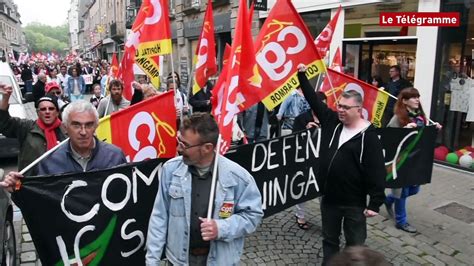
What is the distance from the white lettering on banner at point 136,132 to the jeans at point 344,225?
176 cm

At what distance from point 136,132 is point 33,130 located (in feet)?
3.03

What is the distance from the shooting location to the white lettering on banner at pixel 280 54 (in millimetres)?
4719

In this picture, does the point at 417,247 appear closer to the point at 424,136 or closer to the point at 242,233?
the point at 424,136

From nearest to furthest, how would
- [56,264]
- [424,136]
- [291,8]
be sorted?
[56,264] → [291,8] → [424,136]

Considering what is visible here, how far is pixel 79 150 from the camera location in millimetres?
3119

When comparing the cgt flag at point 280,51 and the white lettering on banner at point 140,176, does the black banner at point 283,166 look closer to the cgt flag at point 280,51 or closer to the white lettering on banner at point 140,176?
→ the cgt flag at point 280,51

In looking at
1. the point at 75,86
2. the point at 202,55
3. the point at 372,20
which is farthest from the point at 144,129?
the point at 75,86

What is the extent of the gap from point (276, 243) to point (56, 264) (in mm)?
2649

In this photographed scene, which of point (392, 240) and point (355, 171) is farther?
point (392, 240)

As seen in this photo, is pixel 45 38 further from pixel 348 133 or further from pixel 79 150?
pixel 348 133

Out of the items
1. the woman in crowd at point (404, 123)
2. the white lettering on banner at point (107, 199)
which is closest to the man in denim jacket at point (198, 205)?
the white lettering on banner at point (107, 199)

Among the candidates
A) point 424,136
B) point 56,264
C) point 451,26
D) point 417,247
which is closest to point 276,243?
point 417,247

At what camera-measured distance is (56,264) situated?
9.53 feet

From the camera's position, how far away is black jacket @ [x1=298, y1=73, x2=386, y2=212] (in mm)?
3445
